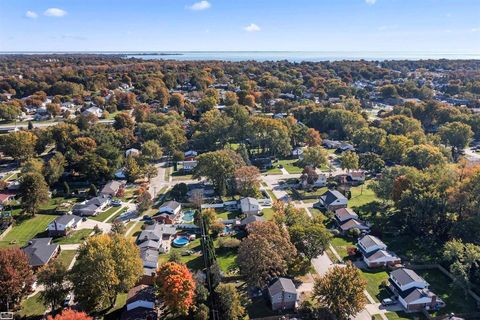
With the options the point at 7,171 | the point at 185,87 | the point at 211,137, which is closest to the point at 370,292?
the point at 211,137

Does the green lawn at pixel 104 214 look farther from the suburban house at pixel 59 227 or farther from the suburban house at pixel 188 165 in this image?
the suburban house at pixel 188 165

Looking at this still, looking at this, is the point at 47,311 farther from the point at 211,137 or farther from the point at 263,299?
the point at 211,137

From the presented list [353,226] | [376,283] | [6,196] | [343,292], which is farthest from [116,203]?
[376,283]

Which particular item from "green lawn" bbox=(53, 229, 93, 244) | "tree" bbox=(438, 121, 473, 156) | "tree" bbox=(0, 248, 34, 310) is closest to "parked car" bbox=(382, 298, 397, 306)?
"tree" bbox=(0, 248, 34, 310)

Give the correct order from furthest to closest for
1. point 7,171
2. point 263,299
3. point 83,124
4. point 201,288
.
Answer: point 83,124 < point 7,171 < point 263,299 < point 201,288

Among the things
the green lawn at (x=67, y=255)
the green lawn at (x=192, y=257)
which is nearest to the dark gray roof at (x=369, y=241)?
the green lawn at (x=192, y=257)

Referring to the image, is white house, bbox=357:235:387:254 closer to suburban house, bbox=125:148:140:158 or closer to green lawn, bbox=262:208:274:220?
green lawn, bbox=262:208:274:220

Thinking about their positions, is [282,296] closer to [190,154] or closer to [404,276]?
[404,276]
